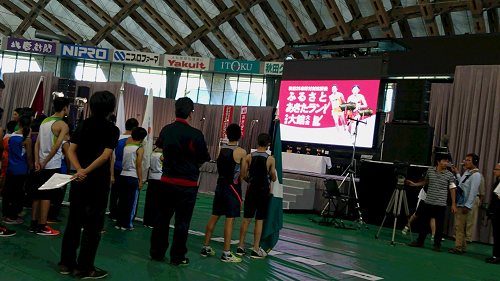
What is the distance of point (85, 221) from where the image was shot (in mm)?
2918

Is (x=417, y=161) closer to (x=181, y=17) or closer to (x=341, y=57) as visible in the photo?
(x=341, y=57)

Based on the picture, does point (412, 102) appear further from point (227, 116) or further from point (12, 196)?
point (227, 116)

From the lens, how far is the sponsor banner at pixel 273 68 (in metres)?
17.1

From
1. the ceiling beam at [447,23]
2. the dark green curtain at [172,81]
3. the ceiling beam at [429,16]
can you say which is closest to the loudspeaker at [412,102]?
the ceiling beam at [429,16]

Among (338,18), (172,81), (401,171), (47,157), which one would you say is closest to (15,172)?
(47,157)

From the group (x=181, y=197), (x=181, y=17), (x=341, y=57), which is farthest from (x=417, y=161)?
(x=181, y=17)

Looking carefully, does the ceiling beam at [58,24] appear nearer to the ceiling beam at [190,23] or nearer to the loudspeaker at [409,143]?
the ceiling beam at [190,23]

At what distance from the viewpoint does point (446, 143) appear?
7.96 meters

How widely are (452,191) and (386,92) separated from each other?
10.8 meters

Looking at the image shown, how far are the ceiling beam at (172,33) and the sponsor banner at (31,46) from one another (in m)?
4.53

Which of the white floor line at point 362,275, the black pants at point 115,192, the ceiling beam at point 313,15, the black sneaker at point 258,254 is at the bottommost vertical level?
the white floor line at point 362,275

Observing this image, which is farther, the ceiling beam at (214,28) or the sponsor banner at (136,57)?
the sponsor banner at (136,57)

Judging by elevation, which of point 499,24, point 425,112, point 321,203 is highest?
point 499,24

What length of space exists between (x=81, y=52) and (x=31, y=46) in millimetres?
2060
